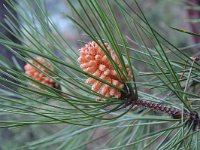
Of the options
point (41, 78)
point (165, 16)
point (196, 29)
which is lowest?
point (41, 78)

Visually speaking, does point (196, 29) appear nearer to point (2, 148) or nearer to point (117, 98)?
point (2, 148)

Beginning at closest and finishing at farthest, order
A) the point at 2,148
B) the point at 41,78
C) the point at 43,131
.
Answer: the point at 41,78 < the point at 2,148 < the point at 43,131

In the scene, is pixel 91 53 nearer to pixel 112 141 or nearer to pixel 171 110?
pixel 171 110

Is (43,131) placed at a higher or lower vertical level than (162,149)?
higher

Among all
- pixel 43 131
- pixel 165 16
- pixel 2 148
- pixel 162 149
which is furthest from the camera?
pixel 165 16

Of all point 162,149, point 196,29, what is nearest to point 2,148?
point 196,29

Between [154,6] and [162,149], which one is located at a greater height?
[154,6]

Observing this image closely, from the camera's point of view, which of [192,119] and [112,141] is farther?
[112,141]

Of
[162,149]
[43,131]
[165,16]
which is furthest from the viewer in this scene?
[165,16]

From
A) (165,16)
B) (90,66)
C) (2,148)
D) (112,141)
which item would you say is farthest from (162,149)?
(165,16)
